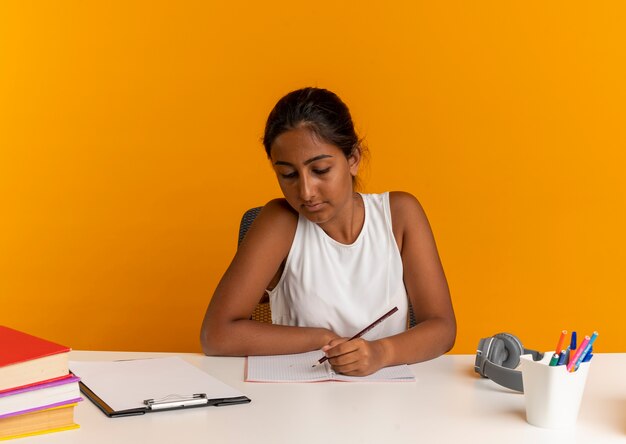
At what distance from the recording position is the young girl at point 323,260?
81.7 inches

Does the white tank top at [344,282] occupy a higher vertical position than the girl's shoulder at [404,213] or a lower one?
lower

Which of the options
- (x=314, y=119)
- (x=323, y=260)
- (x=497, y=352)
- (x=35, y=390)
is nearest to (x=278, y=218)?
(x=323, y=260)

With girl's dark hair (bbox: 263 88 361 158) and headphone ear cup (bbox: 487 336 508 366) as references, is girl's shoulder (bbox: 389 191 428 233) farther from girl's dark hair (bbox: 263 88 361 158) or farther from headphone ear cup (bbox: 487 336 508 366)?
headphone ear cup (bbox: 487 336 508 366)

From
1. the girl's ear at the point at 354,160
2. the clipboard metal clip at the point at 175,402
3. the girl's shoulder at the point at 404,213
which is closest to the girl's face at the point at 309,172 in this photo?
the girl's ear at the point at 354,160

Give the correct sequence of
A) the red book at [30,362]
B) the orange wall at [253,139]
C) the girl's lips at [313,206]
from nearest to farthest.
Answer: the red book at [30,362], the girl's lips at [313,206], the orange wall at [253,139]

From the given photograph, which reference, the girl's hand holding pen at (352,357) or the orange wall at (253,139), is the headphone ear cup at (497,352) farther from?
the orange wall at (253,139)

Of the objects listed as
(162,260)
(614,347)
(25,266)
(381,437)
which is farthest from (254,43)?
(381,437)

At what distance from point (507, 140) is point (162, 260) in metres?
1.46

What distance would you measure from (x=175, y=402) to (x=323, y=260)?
879mm

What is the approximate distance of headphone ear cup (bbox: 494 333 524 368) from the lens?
1.80 meters

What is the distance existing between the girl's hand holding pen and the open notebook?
0.01 meters

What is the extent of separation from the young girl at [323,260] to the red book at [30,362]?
63 cm

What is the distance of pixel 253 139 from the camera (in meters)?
3.54

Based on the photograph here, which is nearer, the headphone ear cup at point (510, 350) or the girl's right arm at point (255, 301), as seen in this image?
the headphone ear cup at point (510, 350)
